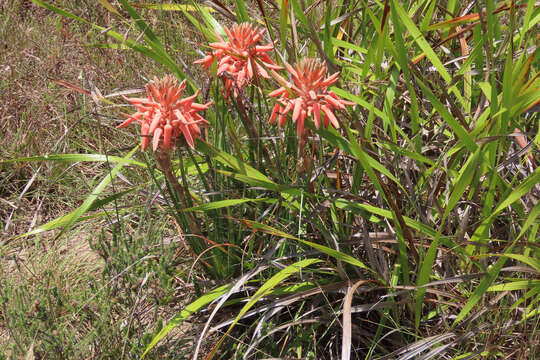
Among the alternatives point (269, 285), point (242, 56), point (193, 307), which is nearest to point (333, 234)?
point (269, 285)

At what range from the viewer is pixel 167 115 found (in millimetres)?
1366

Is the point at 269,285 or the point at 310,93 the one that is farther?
the point at 269,285

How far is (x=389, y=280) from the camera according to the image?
5.24ft

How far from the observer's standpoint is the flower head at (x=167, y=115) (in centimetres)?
133

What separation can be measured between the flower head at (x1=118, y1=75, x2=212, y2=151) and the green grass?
0.27 feet

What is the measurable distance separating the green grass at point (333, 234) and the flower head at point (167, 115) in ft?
0.27

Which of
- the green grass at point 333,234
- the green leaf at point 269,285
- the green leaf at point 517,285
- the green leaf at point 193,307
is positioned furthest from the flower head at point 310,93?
the green leaf at point 517,285

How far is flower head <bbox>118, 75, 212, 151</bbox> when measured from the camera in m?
1.33

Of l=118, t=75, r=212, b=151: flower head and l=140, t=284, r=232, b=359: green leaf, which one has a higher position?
l=118, t=75, r=212, b=151: flower head

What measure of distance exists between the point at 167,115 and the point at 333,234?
2.26 ft

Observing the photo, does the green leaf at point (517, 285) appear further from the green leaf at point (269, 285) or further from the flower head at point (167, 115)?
the flower head at point (167, 115)

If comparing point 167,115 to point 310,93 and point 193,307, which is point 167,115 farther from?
point 193,307

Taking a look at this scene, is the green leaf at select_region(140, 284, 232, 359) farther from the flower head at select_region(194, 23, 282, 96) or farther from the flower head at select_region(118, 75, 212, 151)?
the flower head at select_region(194, 23, 282, 96)

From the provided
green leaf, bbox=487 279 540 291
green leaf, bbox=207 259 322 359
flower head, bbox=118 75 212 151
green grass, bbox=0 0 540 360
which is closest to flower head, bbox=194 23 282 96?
green grass, bbox=0 0 540 360
